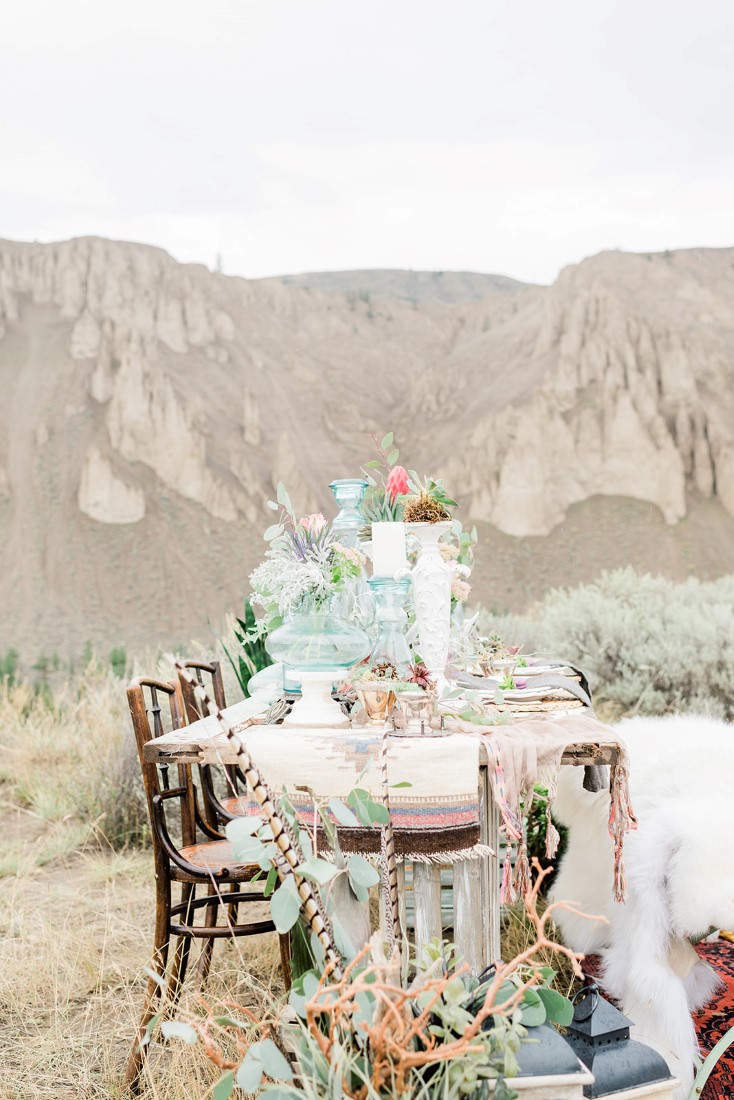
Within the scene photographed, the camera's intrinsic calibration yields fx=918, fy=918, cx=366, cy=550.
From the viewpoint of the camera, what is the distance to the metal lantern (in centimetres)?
138

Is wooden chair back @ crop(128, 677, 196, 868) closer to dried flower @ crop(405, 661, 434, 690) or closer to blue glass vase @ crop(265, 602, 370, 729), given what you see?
blue glass vase @ crop(265, 602, 370, 729)

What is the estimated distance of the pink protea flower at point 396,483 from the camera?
8.05ft

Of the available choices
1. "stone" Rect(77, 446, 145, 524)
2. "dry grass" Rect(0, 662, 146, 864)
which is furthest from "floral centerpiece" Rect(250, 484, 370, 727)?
"stone" Rect(77, 446, 145, 524)

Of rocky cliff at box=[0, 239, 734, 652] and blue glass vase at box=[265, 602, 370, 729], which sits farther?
rocky cliff at box=[0, 239, 734, 652]

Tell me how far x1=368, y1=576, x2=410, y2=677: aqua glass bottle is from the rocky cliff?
19.8 metres

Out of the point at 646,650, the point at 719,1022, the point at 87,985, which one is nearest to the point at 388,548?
the point at 719,1022

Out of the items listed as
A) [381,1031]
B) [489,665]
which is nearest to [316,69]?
[489,665]

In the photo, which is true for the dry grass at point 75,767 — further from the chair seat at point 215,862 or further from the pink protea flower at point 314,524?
the pink protea flower at point 314,524

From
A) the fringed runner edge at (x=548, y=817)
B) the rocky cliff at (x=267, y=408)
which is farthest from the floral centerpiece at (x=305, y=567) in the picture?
the rocky cliff at (x=267, y=408)

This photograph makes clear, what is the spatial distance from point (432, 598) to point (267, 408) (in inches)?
980

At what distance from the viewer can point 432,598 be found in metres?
2.22

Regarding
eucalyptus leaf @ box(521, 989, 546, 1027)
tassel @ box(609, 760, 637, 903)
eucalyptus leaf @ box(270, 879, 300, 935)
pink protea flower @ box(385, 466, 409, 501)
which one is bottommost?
eucalyptus leaf @ box(521, 989, 546, 1027)

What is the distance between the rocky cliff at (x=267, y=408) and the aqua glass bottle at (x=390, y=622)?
19.8 meters

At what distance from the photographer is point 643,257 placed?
27.3 m
